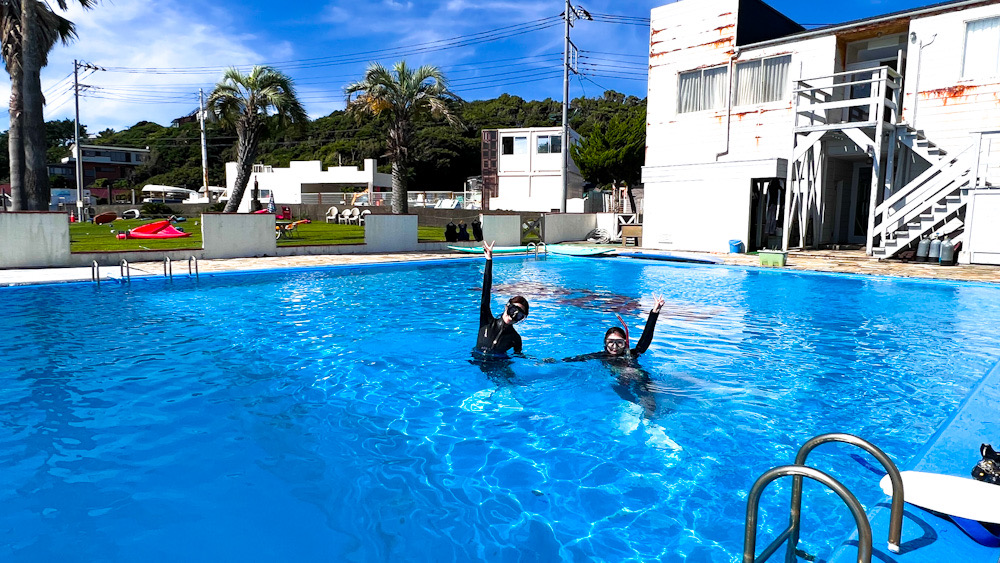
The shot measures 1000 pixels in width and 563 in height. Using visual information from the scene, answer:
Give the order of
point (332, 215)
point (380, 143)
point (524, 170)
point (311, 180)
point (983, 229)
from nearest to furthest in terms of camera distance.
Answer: point (983, 229), point (332, 215), point (524, 170), point (311, 180), point (380, 143)

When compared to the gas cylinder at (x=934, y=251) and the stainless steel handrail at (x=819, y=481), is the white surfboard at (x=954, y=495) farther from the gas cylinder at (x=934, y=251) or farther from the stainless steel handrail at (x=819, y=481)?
the gas cylinder at (x=934, y=251)

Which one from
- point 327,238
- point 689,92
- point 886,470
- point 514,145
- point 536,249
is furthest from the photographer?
point 514,145

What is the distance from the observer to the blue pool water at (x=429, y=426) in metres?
4.19

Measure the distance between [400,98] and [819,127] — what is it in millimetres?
18197

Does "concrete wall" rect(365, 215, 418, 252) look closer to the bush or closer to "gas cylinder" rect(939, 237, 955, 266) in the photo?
"gas cylinder" rect(939, 237, 955, 266)

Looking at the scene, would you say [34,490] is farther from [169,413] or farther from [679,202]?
[679,202]

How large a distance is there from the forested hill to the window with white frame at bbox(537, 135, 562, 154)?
17239 millimetres

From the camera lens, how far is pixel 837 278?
16328 mm

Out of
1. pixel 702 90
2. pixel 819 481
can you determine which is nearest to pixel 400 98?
pixel 702 90

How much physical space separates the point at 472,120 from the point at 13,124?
5829 cm

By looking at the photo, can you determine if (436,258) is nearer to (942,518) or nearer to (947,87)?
(947,87)

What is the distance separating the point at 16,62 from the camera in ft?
61.7

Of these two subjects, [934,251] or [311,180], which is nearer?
[934,251]

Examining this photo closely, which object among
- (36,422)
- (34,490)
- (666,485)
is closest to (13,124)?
(36,422)
